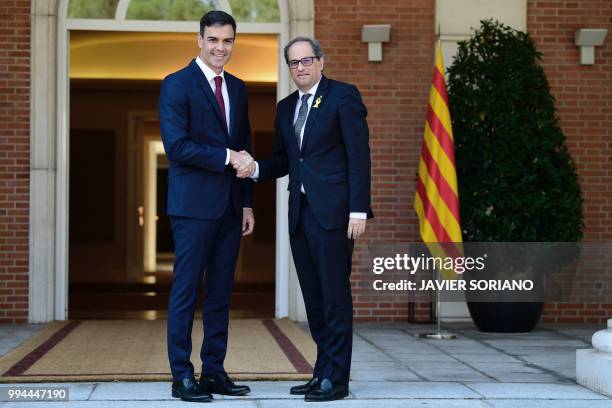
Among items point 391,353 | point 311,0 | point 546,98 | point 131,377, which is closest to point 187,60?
point 311,0

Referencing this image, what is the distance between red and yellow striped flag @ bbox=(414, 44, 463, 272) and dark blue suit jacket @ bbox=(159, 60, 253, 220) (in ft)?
9.69

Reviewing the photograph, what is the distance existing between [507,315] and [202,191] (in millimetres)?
3582

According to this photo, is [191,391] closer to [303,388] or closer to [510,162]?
[303,388]

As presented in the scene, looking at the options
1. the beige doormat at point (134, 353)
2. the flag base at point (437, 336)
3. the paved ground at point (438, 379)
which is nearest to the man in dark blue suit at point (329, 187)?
the paved ground at point (438, 379)

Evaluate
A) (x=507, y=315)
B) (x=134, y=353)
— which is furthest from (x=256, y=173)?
(x=507, y=315)

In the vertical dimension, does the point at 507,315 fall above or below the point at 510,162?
below

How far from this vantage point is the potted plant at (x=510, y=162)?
7305 millimetres

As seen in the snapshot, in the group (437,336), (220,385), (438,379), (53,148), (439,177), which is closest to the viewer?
(220,385)

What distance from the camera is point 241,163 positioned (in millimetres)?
4410

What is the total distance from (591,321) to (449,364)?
2915mm

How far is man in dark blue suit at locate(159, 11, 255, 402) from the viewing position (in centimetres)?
441

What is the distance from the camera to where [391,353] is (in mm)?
6254

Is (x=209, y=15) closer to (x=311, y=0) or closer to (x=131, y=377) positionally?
(x=131, y=377)

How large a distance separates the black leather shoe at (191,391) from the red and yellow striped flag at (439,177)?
10.4 feet
